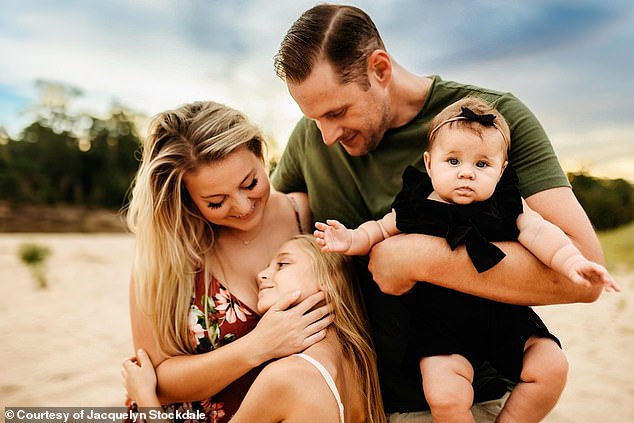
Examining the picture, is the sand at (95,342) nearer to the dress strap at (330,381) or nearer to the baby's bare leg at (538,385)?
the baby's bare leg at (538,385)

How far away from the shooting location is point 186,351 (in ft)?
8.66

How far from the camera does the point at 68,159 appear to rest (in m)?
20.9

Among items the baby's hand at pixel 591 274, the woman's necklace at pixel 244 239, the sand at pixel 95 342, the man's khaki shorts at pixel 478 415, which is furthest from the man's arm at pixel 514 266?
the sand at pixel 95 342

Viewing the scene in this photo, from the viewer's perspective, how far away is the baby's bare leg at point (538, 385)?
2.11 metres

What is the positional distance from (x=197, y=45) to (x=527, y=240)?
12.3m

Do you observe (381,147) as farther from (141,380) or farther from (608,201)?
(608,201)

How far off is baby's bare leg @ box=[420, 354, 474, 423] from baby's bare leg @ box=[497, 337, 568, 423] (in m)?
0.19

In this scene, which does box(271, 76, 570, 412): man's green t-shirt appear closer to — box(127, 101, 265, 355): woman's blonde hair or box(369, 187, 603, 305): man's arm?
box(369, 187, 603, 305): man's arm

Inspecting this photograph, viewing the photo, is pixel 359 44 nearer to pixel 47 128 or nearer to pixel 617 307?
pixel 617 307

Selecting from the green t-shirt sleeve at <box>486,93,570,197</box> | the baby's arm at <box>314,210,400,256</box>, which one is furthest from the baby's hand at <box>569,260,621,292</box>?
the baby's arm at <box>314,210,400,256</box>

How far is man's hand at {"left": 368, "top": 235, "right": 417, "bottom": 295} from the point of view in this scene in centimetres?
220

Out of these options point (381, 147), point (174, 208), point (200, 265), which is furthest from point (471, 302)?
point (174, 208)

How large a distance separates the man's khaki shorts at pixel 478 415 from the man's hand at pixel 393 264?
2.34 ft

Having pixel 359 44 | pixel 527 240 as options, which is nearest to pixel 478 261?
pixel 527 240
